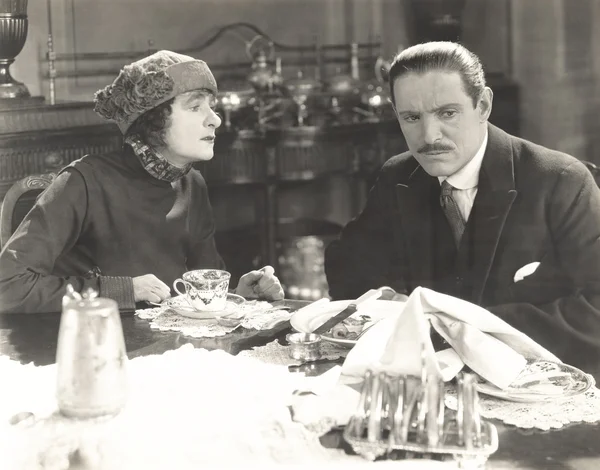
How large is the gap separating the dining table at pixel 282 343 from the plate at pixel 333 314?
0.05 meters

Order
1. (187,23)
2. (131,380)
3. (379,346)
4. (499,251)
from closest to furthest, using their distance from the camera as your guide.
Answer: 1. (379,346)
2. (131,380)
3. (499,251)
4. (187,23)

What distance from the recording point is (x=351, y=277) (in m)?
2.27

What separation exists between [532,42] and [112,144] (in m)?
2.69

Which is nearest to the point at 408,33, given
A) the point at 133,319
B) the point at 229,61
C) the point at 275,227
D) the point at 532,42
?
the point at 532,42

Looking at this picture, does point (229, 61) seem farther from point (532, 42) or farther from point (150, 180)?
point (150, 180)

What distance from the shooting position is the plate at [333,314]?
1.48 meters

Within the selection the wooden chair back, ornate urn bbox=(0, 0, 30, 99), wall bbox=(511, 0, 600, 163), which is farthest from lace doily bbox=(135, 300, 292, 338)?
wall bbox=(511, 0, 600, 163)

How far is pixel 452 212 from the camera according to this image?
214cm

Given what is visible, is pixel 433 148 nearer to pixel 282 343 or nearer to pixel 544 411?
pixel 282 343

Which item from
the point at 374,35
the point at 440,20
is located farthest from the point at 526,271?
the point at 374,35

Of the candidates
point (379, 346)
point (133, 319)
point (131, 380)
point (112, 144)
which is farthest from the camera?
point (112, 144)

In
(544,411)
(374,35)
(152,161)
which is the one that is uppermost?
(374,35)

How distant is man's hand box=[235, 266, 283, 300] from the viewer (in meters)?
1.88

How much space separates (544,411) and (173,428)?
1.62 ft
